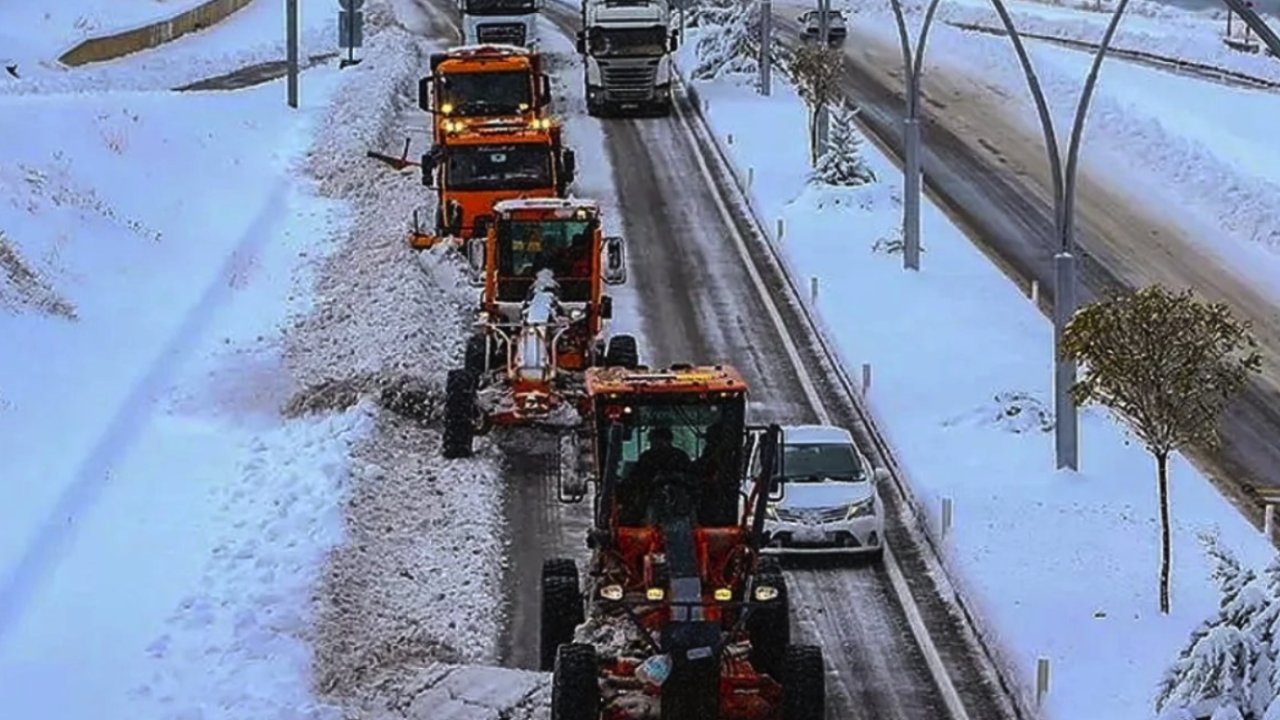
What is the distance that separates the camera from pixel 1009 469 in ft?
85.7

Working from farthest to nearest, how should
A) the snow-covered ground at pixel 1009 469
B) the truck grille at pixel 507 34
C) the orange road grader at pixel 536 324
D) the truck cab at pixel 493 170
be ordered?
the truck grille at pixel 507 34, the truck cab at pixel 493 170, the orange road grader at pixel 536 324, the snow-covered ground at pixel 1009 469

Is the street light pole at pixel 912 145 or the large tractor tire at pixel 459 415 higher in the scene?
the street light pole at pixel 912 145

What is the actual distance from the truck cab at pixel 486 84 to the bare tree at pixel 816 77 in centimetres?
691

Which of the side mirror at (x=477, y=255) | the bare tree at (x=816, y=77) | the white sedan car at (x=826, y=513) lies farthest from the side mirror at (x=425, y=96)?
the white sedan car at (x=826, y=513)

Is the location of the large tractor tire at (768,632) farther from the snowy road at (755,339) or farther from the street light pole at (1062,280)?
the street light pole at (1062,280)

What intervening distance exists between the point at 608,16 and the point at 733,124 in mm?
4367

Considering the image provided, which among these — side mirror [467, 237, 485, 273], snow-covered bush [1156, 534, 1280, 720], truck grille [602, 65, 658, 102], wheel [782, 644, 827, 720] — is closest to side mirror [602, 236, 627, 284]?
side mirror [467, 237, 485, 273]

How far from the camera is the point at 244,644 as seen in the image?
1900 cm

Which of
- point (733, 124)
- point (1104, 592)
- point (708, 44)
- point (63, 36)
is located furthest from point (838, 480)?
→ point (63, 36)

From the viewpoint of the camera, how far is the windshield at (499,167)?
34375mm

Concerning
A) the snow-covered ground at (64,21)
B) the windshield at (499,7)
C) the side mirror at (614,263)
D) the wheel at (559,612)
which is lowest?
the wheel at (559,612)

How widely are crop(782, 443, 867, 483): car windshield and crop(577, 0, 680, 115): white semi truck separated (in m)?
30.0

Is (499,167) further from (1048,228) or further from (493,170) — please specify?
(1048,228)

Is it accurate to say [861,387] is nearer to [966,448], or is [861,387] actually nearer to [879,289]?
[966,448]
